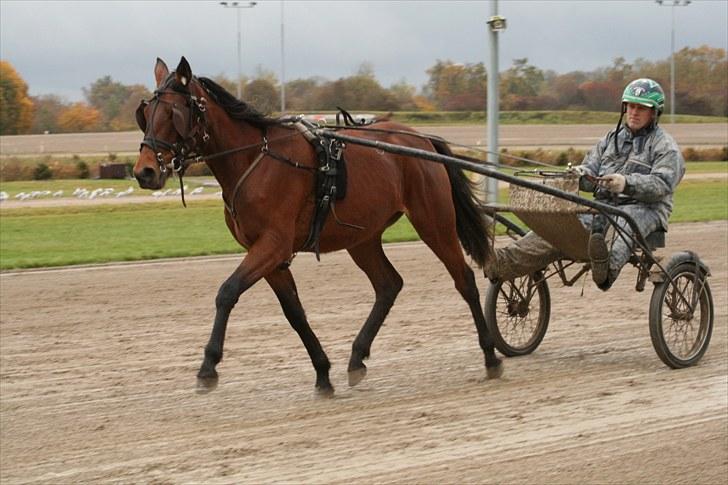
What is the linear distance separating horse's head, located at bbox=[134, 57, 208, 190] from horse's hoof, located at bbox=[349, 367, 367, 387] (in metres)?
1.49

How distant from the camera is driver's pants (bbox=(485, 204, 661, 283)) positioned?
6527mm

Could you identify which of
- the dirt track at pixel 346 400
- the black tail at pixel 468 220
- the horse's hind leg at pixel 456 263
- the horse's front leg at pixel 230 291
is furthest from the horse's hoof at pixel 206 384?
the black tail at pixel 468 220

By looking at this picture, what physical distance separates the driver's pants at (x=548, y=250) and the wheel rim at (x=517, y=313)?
0.78 feet

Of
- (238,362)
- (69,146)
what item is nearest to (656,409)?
(238,362)

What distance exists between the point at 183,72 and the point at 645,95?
261 cm

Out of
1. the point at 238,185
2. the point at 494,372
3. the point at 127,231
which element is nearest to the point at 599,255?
the point at 494,372

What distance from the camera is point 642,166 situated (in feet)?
21.6

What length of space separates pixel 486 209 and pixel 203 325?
2.42 m

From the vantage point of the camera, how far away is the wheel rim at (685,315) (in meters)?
6.76

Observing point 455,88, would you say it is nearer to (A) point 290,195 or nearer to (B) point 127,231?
(B) point 127,231

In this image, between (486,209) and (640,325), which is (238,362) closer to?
(486,209)

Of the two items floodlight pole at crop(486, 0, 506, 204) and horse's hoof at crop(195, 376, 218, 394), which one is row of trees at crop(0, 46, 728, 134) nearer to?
floodlight pole at crop(486, 0, 506, 204)

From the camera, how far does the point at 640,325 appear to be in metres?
8.04

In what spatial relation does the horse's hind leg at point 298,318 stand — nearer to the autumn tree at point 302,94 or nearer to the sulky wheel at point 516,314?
the sulky wheel at point 516,314
